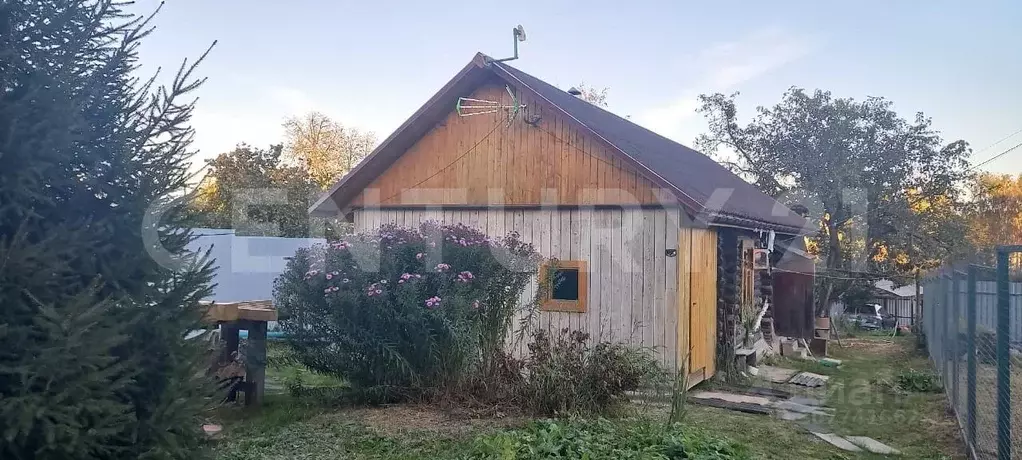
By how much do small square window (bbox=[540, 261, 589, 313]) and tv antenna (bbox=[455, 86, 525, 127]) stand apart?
227 cm

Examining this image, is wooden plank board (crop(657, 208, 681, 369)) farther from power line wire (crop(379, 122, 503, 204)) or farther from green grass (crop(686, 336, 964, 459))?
power line wire (crop(379, 122, 503, 204))

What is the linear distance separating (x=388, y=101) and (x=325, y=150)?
640 inches

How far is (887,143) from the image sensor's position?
2211cm

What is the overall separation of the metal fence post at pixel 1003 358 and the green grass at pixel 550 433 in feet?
5.27

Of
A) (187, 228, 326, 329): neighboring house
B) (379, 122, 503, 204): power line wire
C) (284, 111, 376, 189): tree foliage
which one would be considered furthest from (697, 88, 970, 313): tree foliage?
(284, 111, 376, 189): tree foliage

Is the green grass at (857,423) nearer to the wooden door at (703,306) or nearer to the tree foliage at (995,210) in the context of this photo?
the wooden door at (703,306)

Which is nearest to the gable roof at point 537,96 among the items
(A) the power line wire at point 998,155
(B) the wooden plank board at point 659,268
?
(B) the wooden plank board at point 659,268

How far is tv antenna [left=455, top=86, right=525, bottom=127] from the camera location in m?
10.5

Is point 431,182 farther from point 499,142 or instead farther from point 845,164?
point 845,164

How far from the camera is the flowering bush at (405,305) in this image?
7.38 metres

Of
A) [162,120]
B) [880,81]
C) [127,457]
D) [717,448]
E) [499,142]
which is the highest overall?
[880,81]

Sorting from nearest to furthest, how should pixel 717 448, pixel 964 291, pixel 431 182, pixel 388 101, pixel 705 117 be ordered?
pixel 717 448 < pixel 964 291 < pixel 431 182 < pixel 388 101 < pixel 705 117

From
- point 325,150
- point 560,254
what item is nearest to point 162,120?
point 560,254

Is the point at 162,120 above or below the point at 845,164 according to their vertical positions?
below
